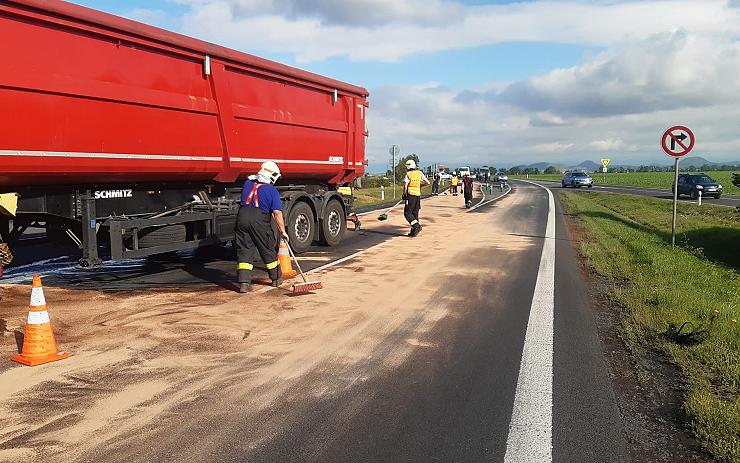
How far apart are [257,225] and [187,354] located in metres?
2.82

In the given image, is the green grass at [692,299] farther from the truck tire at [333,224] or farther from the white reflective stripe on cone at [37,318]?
the truck tire at [333,224]

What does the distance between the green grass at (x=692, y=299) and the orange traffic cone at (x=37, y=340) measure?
482 cm

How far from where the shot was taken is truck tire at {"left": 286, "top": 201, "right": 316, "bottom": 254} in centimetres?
1101

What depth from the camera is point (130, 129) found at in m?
7.32

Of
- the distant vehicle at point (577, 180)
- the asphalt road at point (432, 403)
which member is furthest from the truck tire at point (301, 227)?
the distant vehicle at point (577, 180)

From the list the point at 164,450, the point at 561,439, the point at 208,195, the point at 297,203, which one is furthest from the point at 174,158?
the point at 561,439

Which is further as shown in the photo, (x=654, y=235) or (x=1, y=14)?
(x=654, y=235)

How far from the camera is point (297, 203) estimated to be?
36.7 feet

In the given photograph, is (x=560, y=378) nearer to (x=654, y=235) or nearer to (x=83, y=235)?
(x=83, y=235)

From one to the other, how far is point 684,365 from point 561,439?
190 cm

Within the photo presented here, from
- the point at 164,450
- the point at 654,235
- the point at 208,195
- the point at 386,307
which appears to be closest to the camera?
the point at 164,450

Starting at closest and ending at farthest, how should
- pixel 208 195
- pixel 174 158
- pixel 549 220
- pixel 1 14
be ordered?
pixel 1 14 < pixel 174 158 < pixel 208 195 < pixel 549 220

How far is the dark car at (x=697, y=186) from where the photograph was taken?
1431 inches

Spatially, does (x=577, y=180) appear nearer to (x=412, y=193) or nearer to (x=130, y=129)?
(x=412, y=193)
